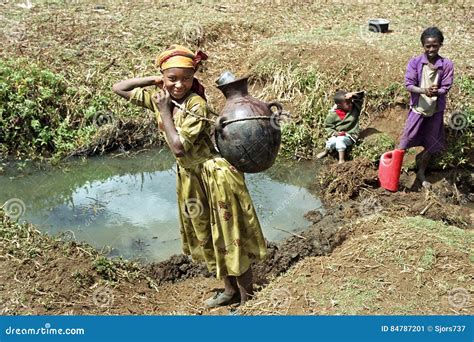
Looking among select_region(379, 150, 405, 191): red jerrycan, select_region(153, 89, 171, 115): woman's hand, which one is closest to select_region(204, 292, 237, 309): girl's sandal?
select_region(153, 89, 171, 115): woman's hand

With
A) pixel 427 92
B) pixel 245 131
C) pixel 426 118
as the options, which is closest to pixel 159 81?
pixel 245 131

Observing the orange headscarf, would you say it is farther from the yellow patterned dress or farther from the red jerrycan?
the red jerrycan

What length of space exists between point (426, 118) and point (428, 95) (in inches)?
14.7

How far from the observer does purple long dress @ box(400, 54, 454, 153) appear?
19.6ft

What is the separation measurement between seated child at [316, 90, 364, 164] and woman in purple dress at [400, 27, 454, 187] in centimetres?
90

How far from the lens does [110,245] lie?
570cm

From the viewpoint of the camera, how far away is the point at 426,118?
628cm

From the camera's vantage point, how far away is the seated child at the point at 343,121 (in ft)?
23.6

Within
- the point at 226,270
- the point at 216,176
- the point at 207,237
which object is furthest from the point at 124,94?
the point at 226,270

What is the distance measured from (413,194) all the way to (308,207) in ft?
3.75

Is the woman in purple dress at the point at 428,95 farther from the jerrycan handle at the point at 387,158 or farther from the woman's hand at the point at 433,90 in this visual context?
the jerrycan handle at the point at 387,158

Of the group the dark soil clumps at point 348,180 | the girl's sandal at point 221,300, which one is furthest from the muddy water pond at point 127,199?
the girl's sandal at point 221,300

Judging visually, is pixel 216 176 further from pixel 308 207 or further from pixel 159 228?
pixel 308 207

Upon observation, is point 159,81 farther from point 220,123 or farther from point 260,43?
point 260,43
